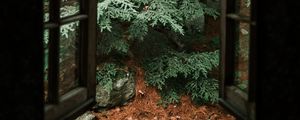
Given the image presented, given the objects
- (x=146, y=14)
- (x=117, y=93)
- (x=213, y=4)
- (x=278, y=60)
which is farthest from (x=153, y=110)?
(x=278, y=60)

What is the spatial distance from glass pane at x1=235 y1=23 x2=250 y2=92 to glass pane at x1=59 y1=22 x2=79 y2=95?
591mm

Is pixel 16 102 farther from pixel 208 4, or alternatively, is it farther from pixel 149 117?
pixel 208 4

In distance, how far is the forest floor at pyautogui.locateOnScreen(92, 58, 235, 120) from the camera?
4.68 meters

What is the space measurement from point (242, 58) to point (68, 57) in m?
0.62

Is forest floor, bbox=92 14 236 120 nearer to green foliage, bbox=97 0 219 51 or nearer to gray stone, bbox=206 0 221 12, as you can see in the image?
green foliage, bbox=97 0 219 51

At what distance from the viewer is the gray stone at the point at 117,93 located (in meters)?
4.64

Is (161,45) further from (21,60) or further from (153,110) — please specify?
(21,60)

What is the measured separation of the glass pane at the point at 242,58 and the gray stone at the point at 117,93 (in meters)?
2.77

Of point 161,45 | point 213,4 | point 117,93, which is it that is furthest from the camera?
point 213,4

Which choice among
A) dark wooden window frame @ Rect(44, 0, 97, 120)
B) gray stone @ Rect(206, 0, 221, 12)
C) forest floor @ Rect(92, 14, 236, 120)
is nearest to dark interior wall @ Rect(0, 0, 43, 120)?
dark wooden window frame @ Rect(44, 0, 97, 120)

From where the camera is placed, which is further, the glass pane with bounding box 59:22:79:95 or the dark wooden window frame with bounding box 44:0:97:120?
the glass pane with bounding box 59:22:79:95

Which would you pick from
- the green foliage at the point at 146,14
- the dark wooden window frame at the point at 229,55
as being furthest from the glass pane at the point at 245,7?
the green foliage at the point at 146,14

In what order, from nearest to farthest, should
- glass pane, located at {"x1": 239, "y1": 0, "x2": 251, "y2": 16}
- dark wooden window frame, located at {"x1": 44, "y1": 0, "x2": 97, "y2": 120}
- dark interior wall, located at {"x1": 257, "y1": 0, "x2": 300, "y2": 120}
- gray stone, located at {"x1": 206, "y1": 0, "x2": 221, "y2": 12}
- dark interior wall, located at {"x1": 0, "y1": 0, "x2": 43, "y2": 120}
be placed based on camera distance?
dark interior wall, located at {"x1": 0, "y1": 0, "x2": 43, "y2": 120}, dark interior wall, located at {"x1": 257, "y1": 0, "x2": 300, "y2": 120}, dark wooden window frame, located at {"x1": 44, "y1": 0, "x2": 97, "y2": 120}, glass pane, located at {"x1": 239, "y1": 0, "x2": 251, "y2": 16}, gray stone, located at {"x1": 206, "y1": 0, "x2": 221, "y2": 12}

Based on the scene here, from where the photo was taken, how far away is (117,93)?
15.4ft
